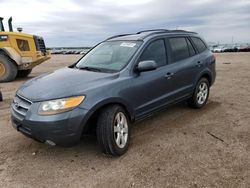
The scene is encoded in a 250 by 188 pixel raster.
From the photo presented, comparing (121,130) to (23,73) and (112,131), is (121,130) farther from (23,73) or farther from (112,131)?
(23,73)

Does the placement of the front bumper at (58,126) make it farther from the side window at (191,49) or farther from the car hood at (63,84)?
the side window at (191,49)

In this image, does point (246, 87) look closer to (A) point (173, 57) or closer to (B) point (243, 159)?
(A) point (173, 57)

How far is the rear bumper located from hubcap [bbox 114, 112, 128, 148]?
1.78 feet

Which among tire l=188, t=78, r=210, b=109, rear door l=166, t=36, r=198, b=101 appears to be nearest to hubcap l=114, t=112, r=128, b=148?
rear door l=166, t=36, r=198, b=101

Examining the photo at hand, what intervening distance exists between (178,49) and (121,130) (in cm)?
225

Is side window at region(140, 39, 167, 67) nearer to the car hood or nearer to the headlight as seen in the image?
the car hood

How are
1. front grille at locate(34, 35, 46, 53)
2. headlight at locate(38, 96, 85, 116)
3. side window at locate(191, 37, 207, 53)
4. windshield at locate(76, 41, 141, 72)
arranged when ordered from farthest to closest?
front grille at locate(34, 35, 46, 53)
side window at locate(191, 37, 207, 53)
windshield at locate(76, 41, 141, 72)
headlight at locate(38, 96, 85, 116)

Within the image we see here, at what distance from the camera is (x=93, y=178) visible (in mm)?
3199

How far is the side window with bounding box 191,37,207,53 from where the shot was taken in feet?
19.0

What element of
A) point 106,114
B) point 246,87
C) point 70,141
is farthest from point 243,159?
point 246,87

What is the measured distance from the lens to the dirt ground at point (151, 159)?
312 cm

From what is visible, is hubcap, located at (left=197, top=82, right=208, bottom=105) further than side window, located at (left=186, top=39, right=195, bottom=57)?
Yes

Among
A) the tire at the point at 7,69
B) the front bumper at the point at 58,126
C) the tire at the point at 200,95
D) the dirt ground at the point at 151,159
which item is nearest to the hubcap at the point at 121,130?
the dirt ground at the point at 151,159

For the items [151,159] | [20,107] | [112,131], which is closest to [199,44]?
[151,159]
